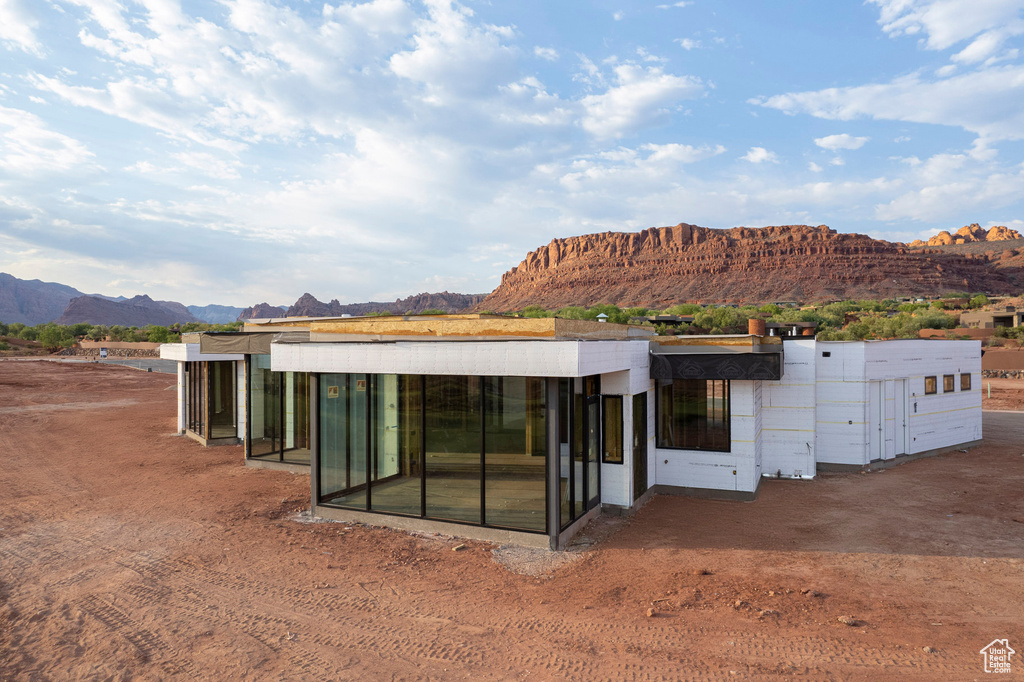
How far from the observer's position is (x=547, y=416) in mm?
8523

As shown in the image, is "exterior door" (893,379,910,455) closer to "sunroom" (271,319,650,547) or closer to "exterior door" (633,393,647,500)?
"exterior door" (633,393,647,500)

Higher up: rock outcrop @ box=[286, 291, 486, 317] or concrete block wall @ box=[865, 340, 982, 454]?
rock outcrop @ box=[286, 291, 486, 317]

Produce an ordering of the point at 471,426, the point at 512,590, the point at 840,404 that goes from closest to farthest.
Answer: the point at 512,590
the point at 471,426
the point at 840,404

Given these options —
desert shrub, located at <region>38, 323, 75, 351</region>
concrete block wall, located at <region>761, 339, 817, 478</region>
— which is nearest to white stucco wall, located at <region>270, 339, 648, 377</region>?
concrete block wall, located at <region>761, 339, 817, 478</region>

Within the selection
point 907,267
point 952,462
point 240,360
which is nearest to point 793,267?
point 907,267

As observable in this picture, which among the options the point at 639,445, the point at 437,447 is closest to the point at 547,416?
the point at 437,447

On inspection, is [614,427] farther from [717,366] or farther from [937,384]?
[937,384]

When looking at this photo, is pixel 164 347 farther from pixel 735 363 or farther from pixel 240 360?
pixel 735 363

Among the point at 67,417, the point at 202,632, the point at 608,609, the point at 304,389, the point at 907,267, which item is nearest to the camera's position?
the point at 202,632

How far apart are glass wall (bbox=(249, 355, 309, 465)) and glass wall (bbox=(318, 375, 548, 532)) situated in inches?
173

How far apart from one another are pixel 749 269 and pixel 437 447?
137387 millimetres

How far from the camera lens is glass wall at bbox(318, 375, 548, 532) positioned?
903cm

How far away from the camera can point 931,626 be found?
6.41 meters

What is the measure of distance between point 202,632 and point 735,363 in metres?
10.3
